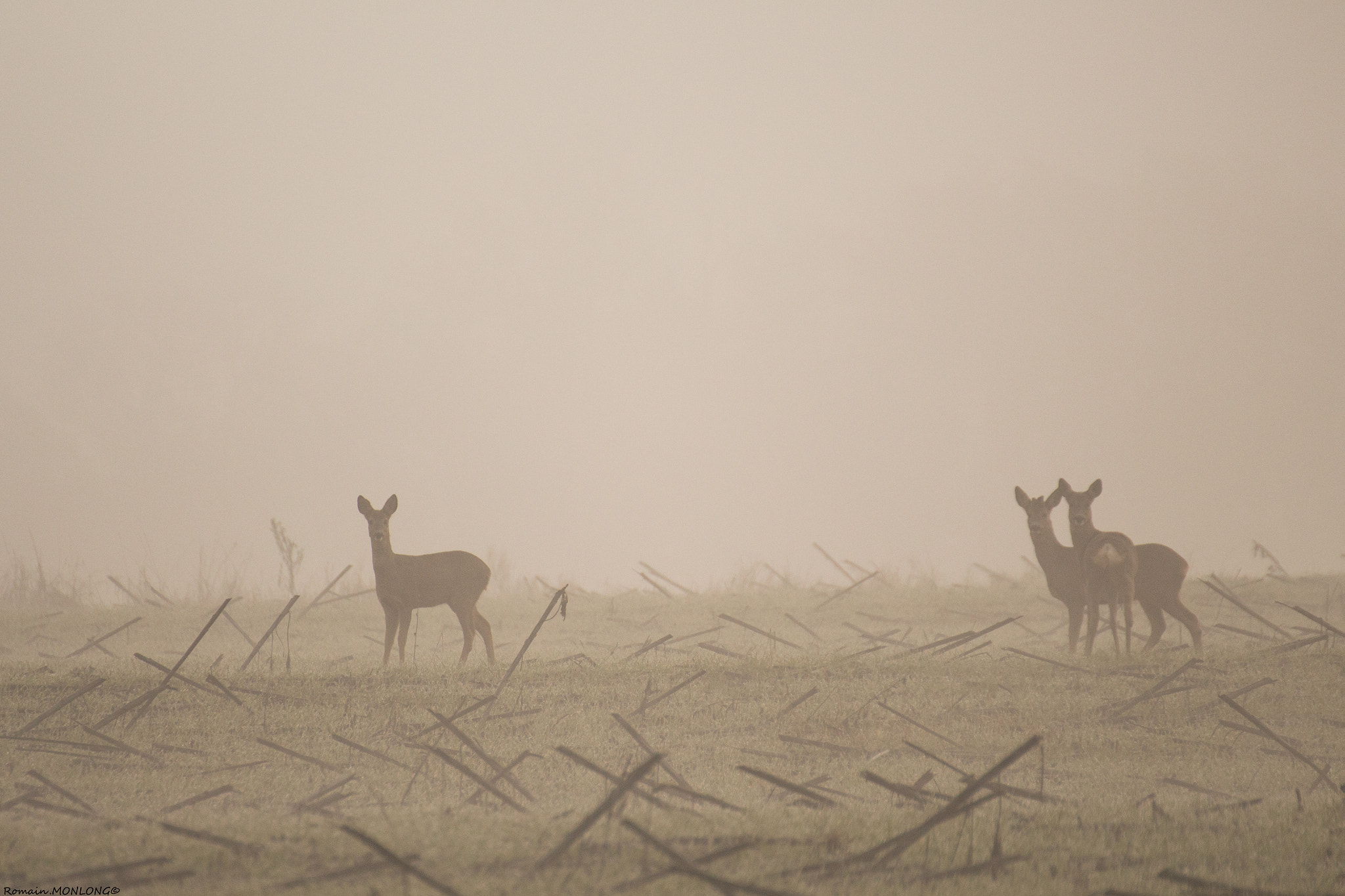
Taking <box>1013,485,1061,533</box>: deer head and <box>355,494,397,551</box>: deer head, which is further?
<box>1013,485,1061,533</box>: deer head

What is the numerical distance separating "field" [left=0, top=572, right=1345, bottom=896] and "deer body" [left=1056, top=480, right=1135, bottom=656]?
2.70ft

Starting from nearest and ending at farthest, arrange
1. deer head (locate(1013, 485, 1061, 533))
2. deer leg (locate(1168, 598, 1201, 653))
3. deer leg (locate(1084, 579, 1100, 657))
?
deer leg (locate(1084, 579, 1100, 657)), deer leg (locate(1168, 598, 1201, 653)), deer head (locate(1013, 485, 1061, 533))

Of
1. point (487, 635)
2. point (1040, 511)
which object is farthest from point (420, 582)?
point (1040, 511)

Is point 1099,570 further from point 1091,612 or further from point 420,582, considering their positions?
point 420,582

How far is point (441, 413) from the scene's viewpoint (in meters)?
106

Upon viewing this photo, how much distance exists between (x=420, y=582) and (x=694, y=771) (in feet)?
19.0

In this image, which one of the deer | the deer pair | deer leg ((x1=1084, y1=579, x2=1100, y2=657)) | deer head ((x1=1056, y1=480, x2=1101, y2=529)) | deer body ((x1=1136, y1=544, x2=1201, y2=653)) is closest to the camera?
deer leg ((x1=1084, y1=579, x2=1100, y2=657))

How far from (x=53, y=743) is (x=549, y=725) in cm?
387

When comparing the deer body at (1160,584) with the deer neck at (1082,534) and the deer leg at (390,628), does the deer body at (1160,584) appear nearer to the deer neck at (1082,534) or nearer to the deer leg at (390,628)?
the deer neck at (1082,534)

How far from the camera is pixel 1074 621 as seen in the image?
12586 millimetres

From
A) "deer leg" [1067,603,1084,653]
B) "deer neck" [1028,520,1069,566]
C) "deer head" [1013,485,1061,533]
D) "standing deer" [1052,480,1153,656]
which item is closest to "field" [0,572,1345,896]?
"deer leg" [1067,603,1084,653]

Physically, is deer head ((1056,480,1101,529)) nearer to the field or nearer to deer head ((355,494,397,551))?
the field

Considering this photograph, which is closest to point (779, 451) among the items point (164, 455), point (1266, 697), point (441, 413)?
point (441, 413)

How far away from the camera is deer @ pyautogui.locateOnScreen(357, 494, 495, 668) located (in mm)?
12163
